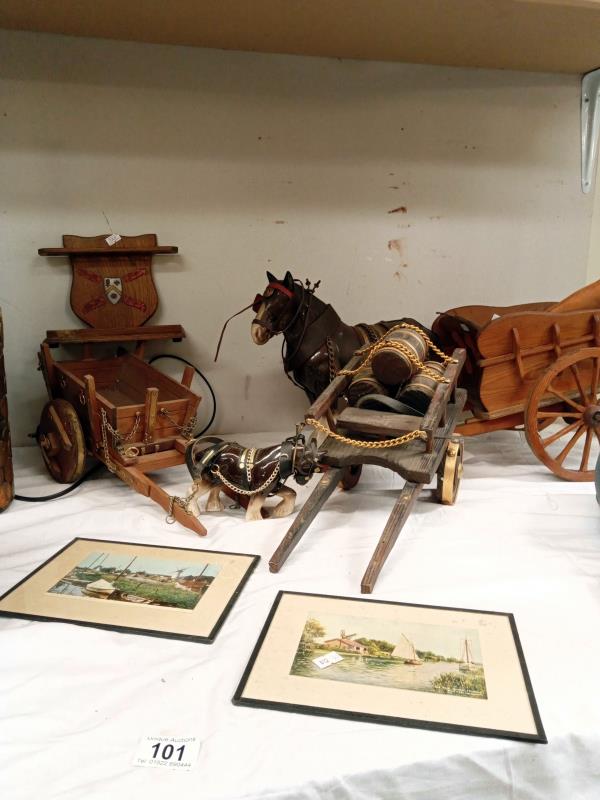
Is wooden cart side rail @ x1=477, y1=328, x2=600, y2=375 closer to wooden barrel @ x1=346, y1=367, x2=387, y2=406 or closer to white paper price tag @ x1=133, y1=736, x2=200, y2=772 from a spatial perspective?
wooden barrel @ x1=346, y1=367, x2=387, y2=406

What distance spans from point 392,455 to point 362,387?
400 millimetres

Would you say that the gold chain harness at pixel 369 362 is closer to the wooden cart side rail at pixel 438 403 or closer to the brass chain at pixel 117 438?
the wooden cart side rail at pixel 438 403

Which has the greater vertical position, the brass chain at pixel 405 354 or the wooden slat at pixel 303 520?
the brass chain at pixel 405 354

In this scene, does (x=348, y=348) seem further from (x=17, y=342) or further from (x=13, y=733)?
(x=13, y=733)

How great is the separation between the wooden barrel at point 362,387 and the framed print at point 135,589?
A: 0.82 metres

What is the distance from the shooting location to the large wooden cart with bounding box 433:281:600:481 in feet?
8.91

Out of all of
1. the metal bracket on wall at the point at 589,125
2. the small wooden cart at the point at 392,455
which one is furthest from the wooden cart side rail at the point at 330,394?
the metal bracket on wall at the point at 589,125

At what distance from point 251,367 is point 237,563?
1.54 meters

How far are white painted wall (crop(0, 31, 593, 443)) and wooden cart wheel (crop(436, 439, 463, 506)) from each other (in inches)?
46.3

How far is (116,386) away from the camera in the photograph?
10.3 feet

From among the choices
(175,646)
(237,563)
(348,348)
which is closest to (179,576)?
(237,563)

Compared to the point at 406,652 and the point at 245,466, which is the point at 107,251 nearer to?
the point at 245,466

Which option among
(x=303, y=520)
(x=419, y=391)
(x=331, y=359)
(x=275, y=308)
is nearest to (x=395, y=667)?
(x=303, y=520)

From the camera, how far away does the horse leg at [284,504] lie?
249 centimetres
